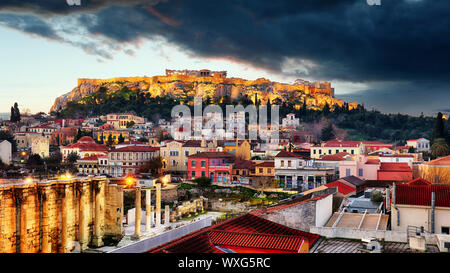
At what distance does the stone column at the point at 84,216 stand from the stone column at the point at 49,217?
1.63 m

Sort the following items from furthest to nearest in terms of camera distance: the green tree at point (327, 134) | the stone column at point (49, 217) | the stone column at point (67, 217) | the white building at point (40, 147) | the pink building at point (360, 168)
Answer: the green tree at point (327, 134), the white building at point (40, 147), the pink building at point (360, 168), the stone column at point (67, 217), the stone column at point (49, 217)

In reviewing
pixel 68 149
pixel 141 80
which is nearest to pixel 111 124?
pixel 68 149

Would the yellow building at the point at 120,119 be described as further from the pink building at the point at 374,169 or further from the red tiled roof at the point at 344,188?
the red tiled roof at the point at 344,188

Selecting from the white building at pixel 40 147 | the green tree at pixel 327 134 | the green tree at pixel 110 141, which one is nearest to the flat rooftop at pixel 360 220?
the white building at pixel 40 147

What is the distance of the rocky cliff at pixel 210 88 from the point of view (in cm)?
11544

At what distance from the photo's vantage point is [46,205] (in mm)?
14773

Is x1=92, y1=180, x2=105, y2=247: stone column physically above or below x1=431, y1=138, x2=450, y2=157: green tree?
below

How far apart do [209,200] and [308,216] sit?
66.6ft

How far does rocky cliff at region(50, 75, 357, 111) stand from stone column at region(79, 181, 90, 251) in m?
95.0

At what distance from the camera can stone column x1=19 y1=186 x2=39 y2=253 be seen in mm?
13727

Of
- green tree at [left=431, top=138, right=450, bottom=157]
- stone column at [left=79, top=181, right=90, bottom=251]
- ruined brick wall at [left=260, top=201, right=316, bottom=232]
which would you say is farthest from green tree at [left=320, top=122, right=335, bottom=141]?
Result: ruined brick wall at [left=260, top=201, right=316, bottom=232]

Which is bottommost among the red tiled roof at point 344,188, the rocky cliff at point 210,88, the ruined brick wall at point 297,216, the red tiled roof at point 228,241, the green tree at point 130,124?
the red tiled roof at point 344,188

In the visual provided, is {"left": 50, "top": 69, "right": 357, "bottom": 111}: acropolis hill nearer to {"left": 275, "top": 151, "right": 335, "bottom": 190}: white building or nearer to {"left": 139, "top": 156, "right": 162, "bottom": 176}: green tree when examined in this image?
{"left": 139, "top": 156, "right": 162, "bottom": 176}: green tree
